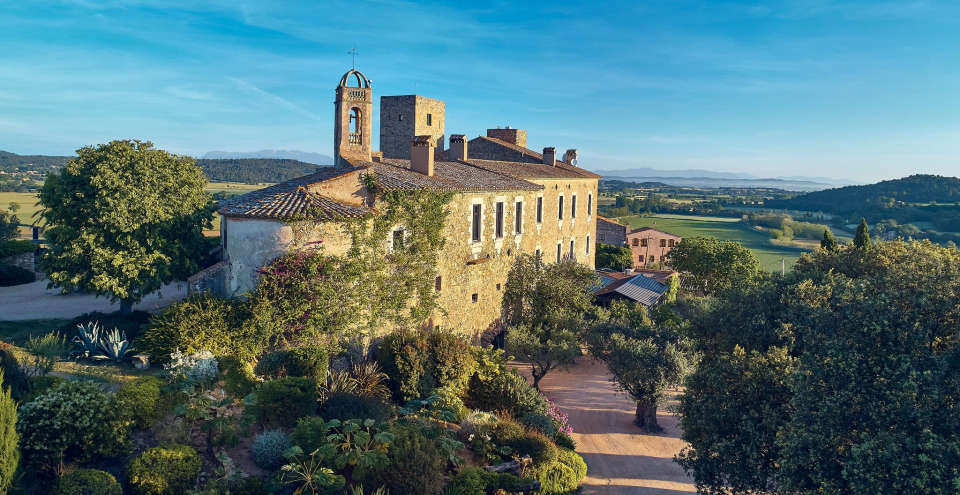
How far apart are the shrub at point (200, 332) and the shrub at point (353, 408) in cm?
308

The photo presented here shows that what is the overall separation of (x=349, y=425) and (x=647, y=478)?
9046mm

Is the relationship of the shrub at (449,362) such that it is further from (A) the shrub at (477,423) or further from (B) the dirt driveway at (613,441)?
(B) the dirt driveway at (613,441)

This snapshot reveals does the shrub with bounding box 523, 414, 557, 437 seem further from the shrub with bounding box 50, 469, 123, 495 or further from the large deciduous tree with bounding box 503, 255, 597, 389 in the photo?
the shrub with bounding box 50, 469, 123, 495

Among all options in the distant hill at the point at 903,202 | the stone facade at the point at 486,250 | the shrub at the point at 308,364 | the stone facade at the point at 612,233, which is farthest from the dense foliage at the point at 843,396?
the distant hill at the point at 903,202

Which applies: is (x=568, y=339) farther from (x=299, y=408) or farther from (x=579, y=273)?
(x=299, y=408)

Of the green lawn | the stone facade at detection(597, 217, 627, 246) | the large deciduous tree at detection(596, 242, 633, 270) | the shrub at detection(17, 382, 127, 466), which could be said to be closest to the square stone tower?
the large deciduous tree at detection(596, 242, 633, 270)

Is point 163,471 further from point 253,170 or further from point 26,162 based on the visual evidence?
point 26,162

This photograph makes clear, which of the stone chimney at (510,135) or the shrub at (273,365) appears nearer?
the shrub at (273,365)

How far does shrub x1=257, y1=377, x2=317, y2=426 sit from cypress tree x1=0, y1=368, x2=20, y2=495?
500cm

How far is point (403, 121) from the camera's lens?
35312 millimetres

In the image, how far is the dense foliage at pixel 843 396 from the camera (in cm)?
884

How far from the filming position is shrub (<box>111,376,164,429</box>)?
11570mm

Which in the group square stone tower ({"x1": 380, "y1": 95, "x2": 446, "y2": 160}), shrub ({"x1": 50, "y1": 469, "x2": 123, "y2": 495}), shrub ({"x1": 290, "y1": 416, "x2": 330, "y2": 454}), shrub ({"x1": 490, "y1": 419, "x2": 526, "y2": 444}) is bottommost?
shrub ({"x1": 490, "y1": 419, "x2": 526, "y2": 444})

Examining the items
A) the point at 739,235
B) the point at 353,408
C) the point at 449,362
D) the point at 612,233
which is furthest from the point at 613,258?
the point at 739,235
